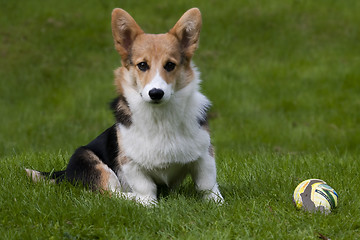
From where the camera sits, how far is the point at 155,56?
4.56 meters

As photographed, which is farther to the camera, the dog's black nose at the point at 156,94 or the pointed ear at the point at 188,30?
the pointed ear at the point at 188,30

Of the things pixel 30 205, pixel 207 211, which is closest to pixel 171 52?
pixel 207 211

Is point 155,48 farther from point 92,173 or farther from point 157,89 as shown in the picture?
point 92,173

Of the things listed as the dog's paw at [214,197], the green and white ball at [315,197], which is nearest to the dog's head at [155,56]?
the dog's paw at [214,197]

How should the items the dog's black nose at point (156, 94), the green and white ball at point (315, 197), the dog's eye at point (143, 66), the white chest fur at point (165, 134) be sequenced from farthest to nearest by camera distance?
1. the white chest fur at point (165, 134)
2. the dog's eye at point (143, 66)
3. the green and white ball at point (315, 197)
4. the dog's black nose at point (156, 94)

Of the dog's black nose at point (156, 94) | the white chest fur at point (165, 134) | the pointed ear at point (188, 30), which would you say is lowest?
the white chest fur at point (165, 134)

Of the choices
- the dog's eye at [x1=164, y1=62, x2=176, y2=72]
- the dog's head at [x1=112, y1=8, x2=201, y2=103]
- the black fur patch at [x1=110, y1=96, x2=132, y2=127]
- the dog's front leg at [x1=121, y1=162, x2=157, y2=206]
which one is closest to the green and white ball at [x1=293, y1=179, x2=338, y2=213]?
the dog's front leg at [x1=121, y1=162, x2=157, y2=206]

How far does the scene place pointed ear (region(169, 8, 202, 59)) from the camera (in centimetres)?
481

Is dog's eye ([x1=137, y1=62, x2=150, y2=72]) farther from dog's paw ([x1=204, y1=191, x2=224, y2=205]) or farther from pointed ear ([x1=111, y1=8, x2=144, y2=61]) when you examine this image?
dog's paw ([x1=204, y1=191, x2=224, y2=205])

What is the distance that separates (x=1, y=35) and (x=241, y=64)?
227 inches

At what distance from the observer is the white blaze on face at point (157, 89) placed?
4.32 metres

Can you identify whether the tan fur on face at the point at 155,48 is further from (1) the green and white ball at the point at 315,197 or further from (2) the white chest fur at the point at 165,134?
(1) the green and white ball at the point at 315,197

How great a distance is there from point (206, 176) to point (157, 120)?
2.27ft

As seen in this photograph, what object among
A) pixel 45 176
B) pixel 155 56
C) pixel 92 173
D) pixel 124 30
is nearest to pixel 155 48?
pixel 155 56
